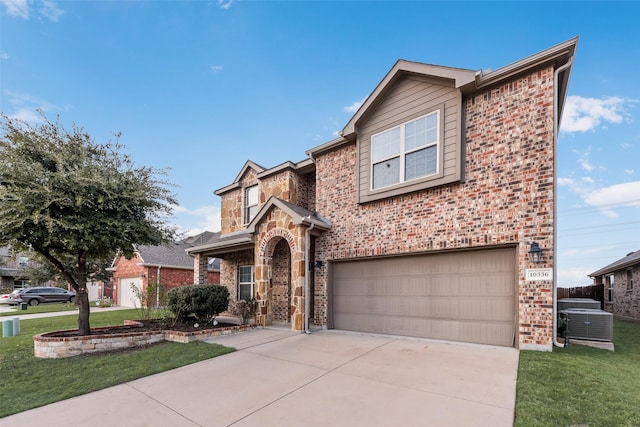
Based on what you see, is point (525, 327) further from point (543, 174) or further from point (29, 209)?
point (29, 209)

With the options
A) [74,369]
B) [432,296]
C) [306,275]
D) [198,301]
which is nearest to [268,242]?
[306,275]

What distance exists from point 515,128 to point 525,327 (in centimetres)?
427

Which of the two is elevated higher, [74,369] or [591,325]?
[591,325]

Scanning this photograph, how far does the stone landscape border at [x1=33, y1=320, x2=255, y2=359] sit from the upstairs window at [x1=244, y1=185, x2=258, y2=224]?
575cm

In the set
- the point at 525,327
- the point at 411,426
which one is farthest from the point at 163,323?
the point at 525,327

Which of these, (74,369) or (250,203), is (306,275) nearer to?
(74,369)

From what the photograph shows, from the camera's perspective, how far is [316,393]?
13.8ft

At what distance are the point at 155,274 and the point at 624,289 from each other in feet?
88.7

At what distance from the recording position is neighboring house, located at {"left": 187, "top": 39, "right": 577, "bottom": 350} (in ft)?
20.6

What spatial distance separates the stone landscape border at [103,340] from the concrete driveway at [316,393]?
2.23 m

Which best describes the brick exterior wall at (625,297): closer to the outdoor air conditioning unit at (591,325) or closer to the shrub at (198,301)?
the outdoor air conditioning unit at (591,325)

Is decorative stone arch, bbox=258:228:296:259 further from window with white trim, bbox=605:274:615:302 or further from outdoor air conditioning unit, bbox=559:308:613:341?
window with white trim, bbox=605:274:615:302

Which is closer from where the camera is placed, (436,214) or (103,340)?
(103,340)

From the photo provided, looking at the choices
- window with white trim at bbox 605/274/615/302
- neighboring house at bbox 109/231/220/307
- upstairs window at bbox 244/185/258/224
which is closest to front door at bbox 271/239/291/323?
upstairs window at bbox 244/185/258/224
